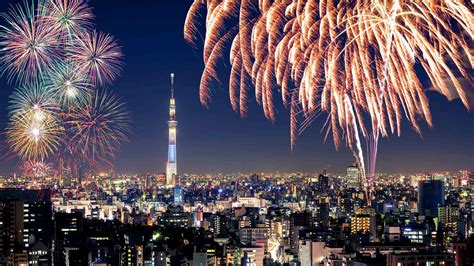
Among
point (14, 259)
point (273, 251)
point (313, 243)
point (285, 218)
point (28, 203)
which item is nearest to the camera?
point (14, 259)

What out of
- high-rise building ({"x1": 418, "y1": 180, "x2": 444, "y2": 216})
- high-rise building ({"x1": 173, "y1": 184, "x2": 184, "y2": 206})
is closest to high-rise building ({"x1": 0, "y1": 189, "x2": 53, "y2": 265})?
high-rise building ({"x1": 418, "y1": 180, "x2": 444, "y2": 216})

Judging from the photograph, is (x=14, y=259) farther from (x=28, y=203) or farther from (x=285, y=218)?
(x=285, y=218)

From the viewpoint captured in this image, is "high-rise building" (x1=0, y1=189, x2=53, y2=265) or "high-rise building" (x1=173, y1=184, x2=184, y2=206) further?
"high-rise building" (x1=173, y1=184, x2=184, y2=206)

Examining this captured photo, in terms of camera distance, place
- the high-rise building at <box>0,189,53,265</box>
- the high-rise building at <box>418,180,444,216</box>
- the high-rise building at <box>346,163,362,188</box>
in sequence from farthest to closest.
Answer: the high-rise building at <box>346,163,362,188</box>, the high-rise building at <box>418,180,444,216</box>, the high-rise building at <box>0,189,53,265</box>

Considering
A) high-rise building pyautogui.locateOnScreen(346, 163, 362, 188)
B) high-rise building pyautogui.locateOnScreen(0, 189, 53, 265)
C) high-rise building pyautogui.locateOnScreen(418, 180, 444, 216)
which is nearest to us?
high-rise building pyautogui.locateOnScreen(0, 189, 53, 265)

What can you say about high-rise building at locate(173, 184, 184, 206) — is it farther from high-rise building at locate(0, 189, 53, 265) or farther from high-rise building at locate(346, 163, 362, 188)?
high-rise building at locate(0, 189, 53, 265)

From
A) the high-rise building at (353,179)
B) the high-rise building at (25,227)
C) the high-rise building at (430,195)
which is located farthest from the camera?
the high-rise building at (353,179)

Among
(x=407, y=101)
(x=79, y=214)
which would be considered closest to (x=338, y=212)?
(x=79, y=214)

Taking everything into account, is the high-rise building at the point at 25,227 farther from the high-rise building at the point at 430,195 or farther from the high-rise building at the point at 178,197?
the high-rise building at the point at 178,197

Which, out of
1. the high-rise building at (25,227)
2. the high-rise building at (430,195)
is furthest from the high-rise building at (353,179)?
the high-rise building at (25,227)
